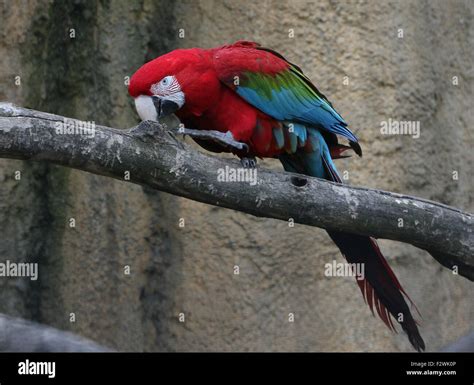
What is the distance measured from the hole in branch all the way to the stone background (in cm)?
145

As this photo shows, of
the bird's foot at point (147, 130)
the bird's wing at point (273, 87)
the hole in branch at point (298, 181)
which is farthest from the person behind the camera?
the bird's wing at point (273, 87)

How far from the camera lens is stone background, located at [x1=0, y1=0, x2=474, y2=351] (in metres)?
4.43

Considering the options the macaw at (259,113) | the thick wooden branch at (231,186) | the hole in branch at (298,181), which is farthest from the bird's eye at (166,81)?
the hole in branch at (298,181)

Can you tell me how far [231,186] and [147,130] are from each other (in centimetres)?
38

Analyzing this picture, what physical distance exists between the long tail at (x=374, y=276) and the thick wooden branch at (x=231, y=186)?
0.76ft

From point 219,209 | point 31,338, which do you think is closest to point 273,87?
point 219,209

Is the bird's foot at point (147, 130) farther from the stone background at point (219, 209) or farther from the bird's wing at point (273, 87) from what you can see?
the stone background at point (219, 209)

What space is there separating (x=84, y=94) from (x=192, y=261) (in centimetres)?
116

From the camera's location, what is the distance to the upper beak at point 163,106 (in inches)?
124

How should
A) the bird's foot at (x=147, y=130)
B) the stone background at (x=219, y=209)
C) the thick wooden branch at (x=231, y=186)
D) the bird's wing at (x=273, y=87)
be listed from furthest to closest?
the stone background at (x=219, y=209) → the bird's wing at (x=273, y=87) → the bird's foot at (x=147, y=130) → the thick wooden branch at (x=231, y=186)

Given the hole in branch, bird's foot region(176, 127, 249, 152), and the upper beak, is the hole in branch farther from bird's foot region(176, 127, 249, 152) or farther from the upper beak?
the upper beak

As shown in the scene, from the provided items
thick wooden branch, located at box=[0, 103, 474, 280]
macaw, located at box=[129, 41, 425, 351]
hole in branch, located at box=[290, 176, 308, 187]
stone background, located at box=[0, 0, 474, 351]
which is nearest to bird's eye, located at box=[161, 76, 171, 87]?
macaw, located at box=[129, 41, 425, 351]
